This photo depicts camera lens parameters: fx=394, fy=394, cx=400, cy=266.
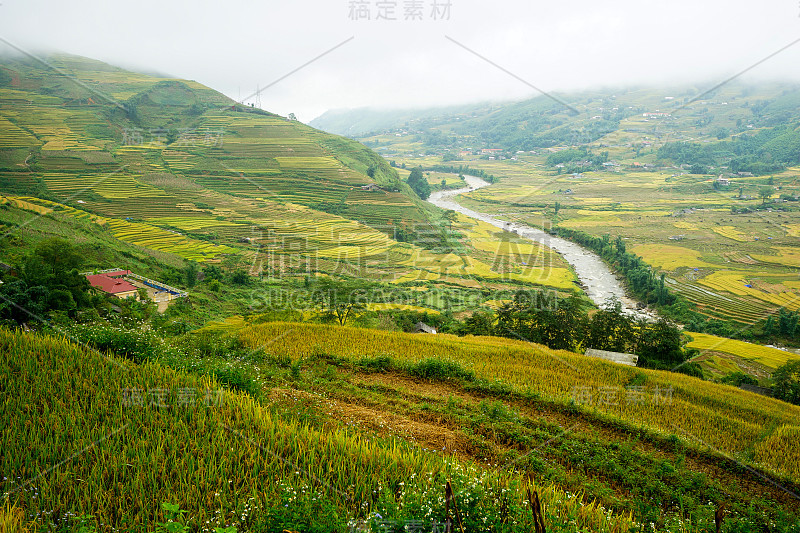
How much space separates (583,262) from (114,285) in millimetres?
42722

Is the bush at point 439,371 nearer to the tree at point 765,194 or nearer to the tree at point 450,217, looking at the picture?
the tree at point 450,217

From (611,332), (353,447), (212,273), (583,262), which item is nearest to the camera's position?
(353,447)

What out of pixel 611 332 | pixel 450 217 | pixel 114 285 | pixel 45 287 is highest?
pixel 450 217

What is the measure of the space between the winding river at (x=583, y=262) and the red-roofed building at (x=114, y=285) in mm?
30014

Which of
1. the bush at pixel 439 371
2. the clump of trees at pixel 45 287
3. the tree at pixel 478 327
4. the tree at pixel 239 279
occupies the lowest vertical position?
the tree at pixel 239 279

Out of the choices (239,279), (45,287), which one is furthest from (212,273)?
(45,287)

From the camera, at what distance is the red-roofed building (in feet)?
71.2

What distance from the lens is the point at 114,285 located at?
2253 cm

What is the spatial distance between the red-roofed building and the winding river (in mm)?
30014

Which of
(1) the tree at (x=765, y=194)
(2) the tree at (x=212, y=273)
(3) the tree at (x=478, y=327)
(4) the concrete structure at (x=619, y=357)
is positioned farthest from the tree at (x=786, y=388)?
(1) the tree at (x=765, y=194)

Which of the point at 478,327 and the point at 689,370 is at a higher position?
the point at 689,370

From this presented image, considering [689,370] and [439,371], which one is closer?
[439,371]

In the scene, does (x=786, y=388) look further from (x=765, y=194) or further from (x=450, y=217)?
(x=765, y=194)

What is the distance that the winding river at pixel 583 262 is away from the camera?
34.0 meters
